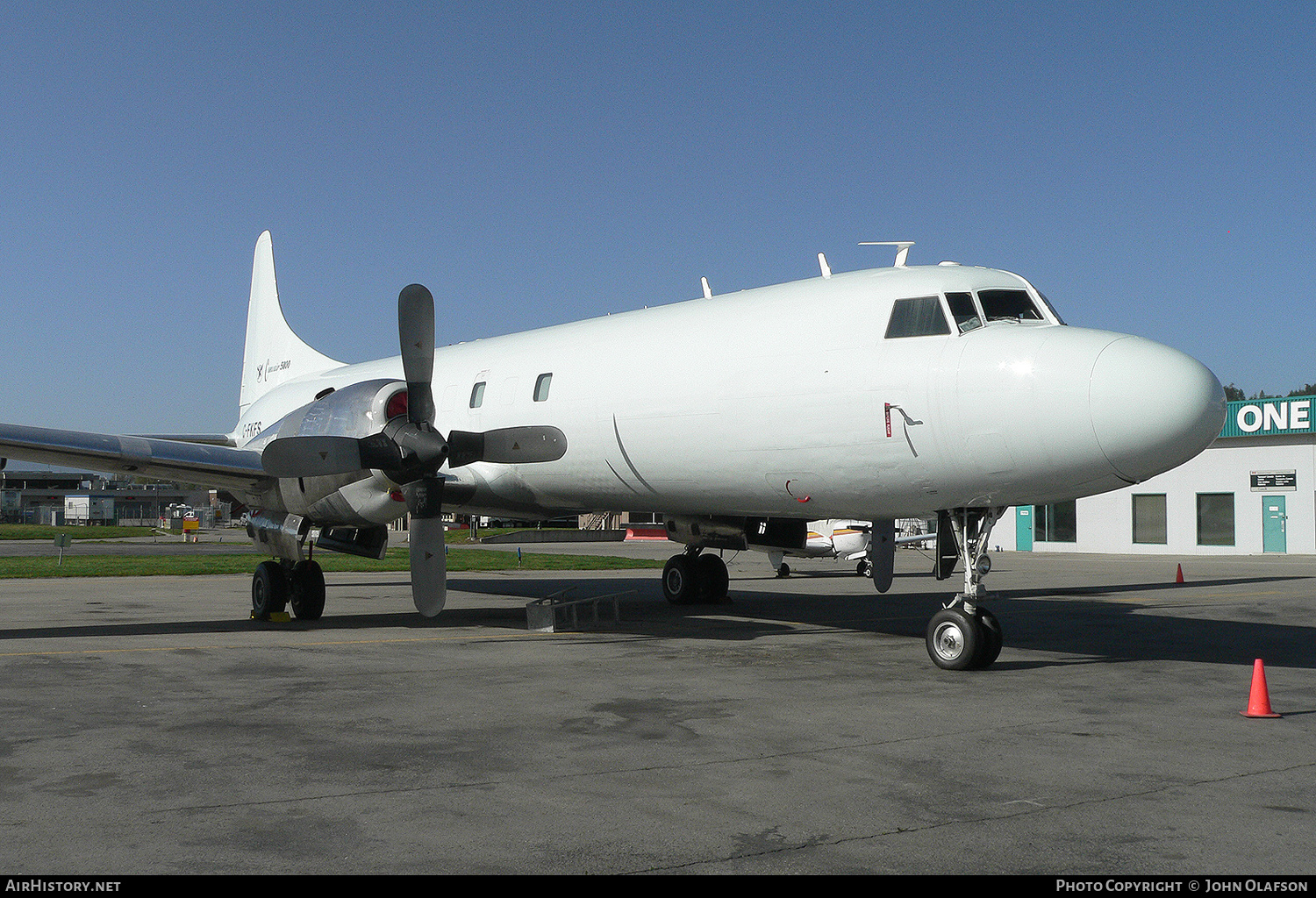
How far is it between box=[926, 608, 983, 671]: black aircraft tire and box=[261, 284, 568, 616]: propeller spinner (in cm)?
485

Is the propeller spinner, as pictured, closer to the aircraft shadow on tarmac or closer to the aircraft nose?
the aircraft shadow on tarmac

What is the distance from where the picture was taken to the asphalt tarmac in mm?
5016

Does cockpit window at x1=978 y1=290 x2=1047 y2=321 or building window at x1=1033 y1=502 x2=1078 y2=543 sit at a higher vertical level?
cockpit window at x1=978 y1=290 x2=1047 y2=321

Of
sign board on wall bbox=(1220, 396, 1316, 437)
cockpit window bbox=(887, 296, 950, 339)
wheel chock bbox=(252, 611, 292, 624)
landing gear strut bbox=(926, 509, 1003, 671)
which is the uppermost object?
sign board on wall bbox=(1220, 396, 1316, 437)

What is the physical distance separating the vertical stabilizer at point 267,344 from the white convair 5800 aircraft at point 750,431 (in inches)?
260

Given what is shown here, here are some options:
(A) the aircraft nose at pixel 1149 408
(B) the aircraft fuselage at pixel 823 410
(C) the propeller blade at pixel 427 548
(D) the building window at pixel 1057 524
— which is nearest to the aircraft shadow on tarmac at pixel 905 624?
(B) the aircraft fuselage at pixel 823 410

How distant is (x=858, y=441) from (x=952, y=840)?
6.01 metres

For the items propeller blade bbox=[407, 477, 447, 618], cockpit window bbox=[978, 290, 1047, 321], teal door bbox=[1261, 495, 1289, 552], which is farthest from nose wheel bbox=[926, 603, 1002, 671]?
teal door bbox=[1261, 495, 1289, 552]

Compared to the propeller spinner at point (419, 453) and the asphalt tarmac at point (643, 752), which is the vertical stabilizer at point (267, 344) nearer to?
the asphalt tarmac at point (643, 752)

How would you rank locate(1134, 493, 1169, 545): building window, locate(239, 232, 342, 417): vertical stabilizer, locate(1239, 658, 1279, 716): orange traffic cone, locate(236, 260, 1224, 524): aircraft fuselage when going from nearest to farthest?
locate(1239, 658, 1279, 716): orange traffic cone
locate(236, 260, 1224, 524): aircraft fuselage
locate(239, 232, 342, 417): vertical stabilizer
locate(1134, 493, 1169, 545): building window

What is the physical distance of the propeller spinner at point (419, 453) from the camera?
12820 millimetres

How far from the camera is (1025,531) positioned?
49531mm

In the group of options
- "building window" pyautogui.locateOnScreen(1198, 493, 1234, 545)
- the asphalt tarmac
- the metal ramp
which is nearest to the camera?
the asphalt tarmac
